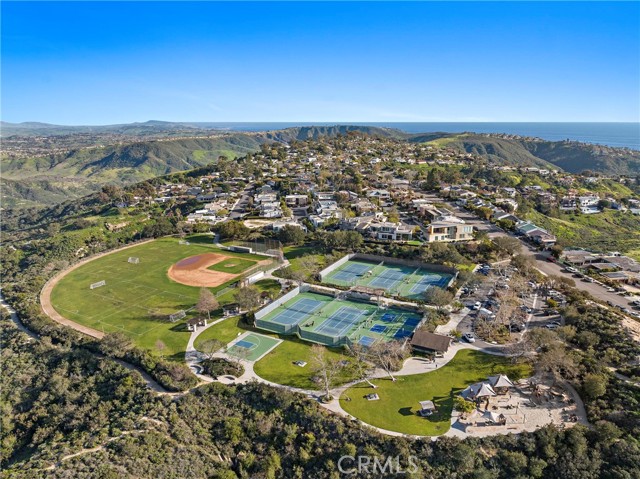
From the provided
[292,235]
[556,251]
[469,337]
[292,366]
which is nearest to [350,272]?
[292,235]

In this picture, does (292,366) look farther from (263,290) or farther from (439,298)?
(439,298)

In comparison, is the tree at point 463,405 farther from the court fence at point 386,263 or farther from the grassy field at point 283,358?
the court fence at point 386,263

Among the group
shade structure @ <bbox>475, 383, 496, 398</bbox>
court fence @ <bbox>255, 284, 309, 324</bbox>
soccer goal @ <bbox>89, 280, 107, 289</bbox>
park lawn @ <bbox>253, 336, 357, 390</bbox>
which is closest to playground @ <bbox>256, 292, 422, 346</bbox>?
court fence @ <bbox>255, 284, 309, 324</bbox>

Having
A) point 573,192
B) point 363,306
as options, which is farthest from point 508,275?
point 573,192

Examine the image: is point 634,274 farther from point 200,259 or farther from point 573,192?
point 200,259

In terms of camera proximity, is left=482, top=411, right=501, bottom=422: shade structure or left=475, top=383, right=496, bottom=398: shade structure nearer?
left=482, top=411, right=501, bottom=422: shade structure

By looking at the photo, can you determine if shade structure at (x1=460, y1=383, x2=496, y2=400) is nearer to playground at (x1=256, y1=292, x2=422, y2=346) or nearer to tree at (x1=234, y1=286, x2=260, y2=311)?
playground at (x1=256, y1=292, x2=422, y2=346)
